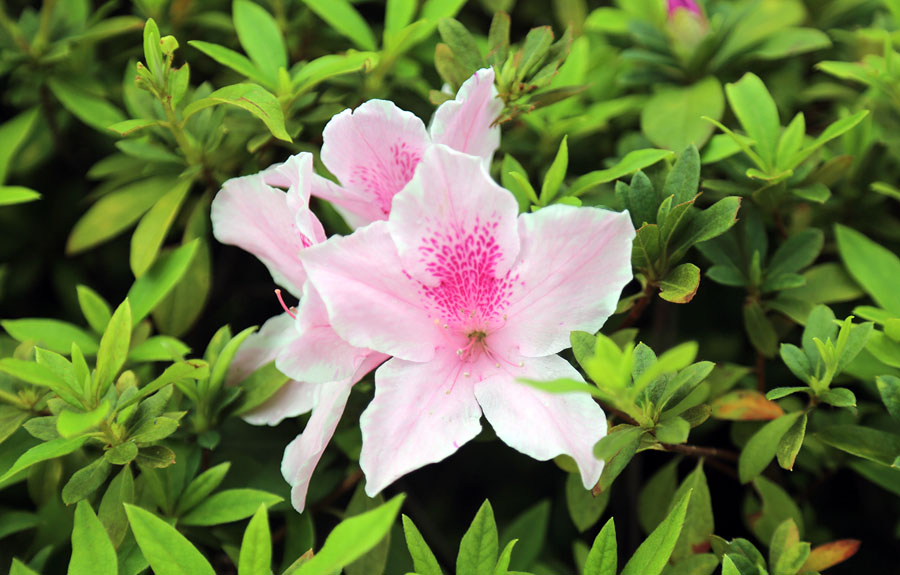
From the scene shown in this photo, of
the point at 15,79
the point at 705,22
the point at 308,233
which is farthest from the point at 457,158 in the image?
the point at 15,79

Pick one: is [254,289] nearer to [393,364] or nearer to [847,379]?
[393,364]

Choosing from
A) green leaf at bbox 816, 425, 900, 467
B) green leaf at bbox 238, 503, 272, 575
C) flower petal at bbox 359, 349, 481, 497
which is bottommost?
green leaf at bbox 816, 425, 900, 467

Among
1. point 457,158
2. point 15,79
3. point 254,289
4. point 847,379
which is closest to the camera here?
point 457,158

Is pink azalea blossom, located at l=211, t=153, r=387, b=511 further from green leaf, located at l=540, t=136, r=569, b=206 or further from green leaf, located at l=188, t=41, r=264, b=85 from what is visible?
green leaf, located at l=540, t=136, r=569, b=206

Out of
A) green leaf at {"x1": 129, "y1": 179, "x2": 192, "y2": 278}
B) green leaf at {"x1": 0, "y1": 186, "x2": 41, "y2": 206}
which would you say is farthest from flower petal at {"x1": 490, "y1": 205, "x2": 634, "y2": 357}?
green leaf at {"x1": 0, "y1": 186, "x2": 41, "y2": 206}

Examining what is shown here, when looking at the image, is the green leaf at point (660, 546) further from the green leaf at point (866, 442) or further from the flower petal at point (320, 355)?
the flower petal at point (320, 355)

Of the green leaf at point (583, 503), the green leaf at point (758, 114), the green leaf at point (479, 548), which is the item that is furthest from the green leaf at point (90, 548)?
the green leaf at point (758, 114)
